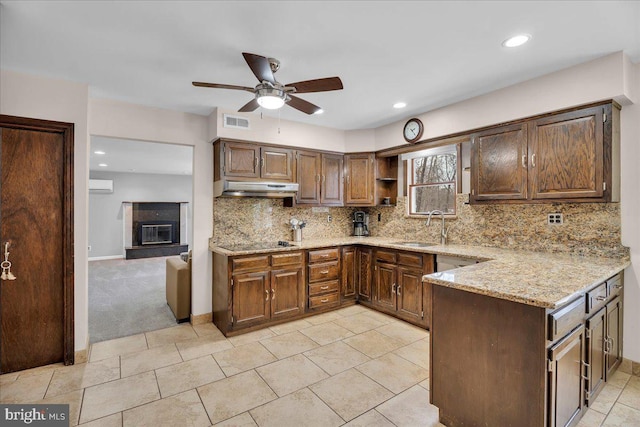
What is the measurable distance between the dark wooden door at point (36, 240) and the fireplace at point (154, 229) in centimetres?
658

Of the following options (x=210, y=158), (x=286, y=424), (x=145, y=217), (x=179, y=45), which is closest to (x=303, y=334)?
(x=286, y=424)

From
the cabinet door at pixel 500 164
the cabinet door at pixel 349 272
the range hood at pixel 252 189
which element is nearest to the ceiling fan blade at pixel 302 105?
the range hood at pixel 252 189

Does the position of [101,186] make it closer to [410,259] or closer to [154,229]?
[154,229]

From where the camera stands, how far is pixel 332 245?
4004mm

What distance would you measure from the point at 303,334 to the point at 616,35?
363cm

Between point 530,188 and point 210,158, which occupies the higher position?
point 210,158

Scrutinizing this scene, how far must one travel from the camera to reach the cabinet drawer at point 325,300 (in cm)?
392

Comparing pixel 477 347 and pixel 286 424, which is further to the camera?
pixel 286 424

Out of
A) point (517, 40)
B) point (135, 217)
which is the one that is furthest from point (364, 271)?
point (135, 217)

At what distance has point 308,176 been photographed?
168 inches

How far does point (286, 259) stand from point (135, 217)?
722 cm

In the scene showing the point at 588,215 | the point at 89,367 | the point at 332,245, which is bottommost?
the point at 89,367

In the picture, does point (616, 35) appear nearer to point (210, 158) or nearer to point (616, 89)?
point (616, 89)

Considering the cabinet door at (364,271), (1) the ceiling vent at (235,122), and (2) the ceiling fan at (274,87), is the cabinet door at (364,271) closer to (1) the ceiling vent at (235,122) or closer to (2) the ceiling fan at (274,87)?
(1) the ceiling vent at (235,122)
